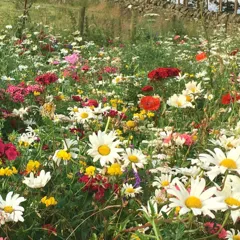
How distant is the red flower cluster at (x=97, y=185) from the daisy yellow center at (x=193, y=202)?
49 centimetres

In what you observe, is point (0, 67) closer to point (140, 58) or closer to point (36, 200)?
point (140, 58)

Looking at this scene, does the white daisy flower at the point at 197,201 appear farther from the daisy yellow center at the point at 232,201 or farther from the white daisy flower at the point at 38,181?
the white daisy flower at the point at 38,181

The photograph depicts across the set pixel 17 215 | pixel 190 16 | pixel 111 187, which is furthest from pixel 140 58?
pixel 190 16

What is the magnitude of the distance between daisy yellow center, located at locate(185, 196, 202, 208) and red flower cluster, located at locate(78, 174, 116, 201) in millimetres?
492

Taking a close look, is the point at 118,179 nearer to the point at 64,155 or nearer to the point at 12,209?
the point at 64,155

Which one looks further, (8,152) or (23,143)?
(23,143)

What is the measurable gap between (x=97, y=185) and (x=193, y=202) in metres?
0.60

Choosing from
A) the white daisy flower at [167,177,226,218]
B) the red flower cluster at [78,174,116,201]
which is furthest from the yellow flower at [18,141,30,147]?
the white daisy flower at [167,177,226,218]

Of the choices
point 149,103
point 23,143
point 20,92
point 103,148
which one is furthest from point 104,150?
point 20,92

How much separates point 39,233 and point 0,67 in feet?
10.1

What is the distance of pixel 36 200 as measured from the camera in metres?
1.59

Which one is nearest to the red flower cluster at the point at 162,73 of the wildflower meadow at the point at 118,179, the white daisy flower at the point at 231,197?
the wildflower meadow at the point at 118,179

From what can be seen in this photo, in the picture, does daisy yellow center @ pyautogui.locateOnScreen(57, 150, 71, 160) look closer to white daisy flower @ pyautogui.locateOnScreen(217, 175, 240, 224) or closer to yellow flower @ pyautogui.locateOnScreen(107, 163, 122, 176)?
yellow flower @ pyautogui.locateOnScreen(107, 163, 122, 176)

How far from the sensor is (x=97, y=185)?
169 cm
